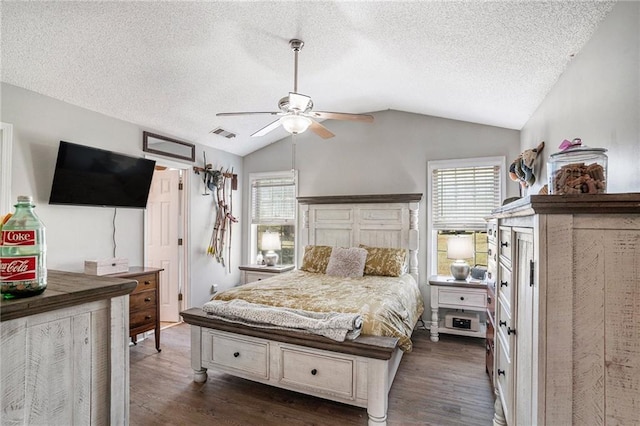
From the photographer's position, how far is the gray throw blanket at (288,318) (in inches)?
86.5

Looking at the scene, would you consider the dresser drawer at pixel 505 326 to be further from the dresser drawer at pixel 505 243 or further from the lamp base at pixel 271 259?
the lamp base at pixel 271 259

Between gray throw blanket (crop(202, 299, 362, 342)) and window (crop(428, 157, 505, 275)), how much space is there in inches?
93.2

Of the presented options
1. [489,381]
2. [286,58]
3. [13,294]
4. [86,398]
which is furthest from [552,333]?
[286,58]

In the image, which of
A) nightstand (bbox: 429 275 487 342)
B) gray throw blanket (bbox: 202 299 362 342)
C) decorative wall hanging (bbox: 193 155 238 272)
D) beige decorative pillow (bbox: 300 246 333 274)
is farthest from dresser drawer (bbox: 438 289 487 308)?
decorative wall hanging (bbox: 193 155 238 272)

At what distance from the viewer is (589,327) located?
1.02 meters

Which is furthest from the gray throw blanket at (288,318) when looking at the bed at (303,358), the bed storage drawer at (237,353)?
the bed storage drawer at (237,353)

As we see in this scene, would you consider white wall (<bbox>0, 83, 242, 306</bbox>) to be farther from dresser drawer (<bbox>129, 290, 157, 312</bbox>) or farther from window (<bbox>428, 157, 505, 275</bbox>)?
window (<bbox>428, 157, 505, 275</bbox>)

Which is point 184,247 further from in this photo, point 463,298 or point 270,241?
point 463,298

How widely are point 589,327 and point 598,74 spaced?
1.56 m

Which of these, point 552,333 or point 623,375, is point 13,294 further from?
point 623,375

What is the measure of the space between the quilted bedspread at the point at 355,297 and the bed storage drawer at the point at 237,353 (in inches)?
13.1

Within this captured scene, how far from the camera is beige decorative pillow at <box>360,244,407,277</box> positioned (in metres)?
3.80

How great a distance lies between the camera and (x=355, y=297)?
2.81 metres

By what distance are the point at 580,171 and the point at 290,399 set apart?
8.04ft
